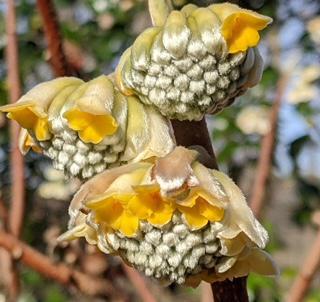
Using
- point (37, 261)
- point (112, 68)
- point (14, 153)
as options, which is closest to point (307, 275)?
point (37, 261)

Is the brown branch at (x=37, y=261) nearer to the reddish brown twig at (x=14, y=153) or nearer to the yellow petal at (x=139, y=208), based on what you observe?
the reddish brown twig at (x=14, y=153)

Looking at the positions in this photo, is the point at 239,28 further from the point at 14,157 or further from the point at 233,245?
the point at 14,157

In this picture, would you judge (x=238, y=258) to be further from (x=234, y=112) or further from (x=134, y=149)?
(x=234, y=112)

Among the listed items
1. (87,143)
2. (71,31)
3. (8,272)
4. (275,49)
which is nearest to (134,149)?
(87,143)

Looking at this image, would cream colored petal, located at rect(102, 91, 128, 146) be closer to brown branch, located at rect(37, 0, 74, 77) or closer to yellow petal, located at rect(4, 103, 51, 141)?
yellow petal, located at rect(4, 103, 51, 141)

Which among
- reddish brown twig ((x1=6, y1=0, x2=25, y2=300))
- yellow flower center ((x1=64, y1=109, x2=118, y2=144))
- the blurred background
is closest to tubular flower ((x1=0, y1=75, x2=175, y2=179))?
yellow flower center ((x1=64, y1=109, x2=118, y2=144))

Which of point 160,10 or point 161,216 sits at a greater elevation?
point 160,10

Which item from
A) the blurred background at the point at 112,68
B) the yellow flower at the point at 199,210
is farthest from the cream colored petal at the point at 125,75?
the blurred background at the point at 112,68
